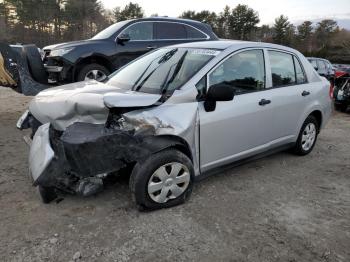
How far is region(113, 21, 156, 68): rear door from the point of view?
7.89m

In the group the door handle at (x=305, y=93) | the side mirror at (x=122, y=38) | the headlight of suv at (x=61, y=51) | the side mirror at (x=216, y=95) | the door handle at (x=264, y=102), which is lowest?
the door handle at (x=264, y=102)

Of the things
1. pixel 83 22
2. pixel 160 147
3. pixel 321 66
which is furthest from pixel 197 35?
pixel 83 22

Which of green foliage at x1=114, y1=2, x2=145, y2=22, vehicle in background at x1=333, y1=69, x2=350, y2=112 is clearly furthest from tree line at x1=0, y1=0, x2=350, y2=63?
vehicle in background at x1=333, y1=69, x2=350, y2=112

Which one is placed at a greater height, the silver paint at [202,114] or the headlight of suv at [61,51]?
the headlight of suv at [61,51]

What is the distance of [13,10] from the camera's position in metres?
33.8

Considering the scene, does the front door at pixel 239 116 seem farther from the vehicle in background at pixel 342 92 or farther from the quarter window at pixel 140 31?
the vehicle in background at pixel 342 92

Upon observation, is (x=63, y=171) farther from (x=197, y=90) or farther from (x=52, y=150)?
(x=197, y=90)

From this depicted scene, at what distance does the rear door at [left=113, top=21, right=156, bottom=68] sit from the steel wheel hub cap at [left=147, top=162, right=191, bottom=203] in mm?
4770

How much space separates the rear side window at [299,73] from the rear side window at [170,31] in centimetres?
402

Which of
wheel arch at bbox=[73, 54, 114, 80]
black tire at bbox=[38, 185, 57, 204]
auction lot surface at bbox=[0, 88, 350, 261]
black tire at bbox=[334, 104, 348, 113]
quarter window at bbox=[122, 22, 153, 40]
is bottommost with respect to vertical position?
auction lot surface at bbox=[0, 88, 350, 261]

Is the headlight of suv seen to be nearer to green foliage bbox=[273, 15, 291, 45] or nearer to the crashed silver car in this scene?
the crashed silver car

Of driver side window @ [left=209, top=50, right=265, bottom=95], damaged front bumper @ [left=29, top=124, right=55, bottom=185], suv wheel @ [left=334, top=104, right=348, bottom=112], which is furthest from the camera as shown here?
suv wheel @ [left=334, top=104, right=348, bottom=112]

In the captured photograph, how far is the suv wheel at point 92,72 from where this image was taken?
736cm

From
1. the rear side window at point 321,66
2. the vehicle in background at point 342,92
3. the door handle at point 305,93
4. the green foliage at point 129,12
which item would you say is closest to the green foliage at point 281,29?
the green foliage at point 129,12
